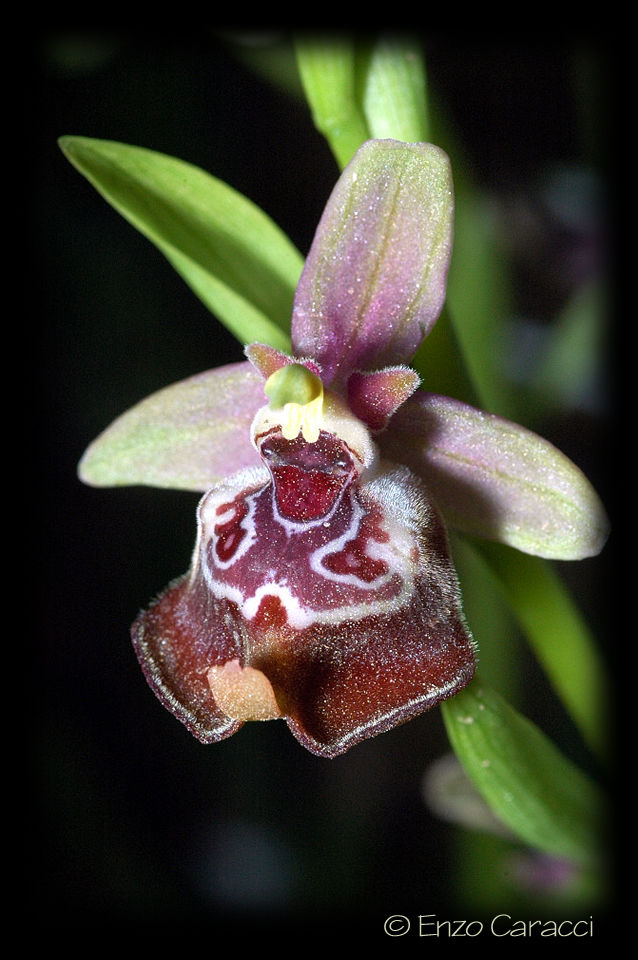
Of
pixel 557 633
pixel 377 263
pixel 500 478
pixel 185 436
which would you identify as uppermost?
pixel 377 263

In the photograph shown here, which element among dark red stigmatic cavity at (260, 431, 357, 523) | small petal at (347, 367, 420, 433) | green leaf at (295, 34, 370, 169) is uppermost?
green leaf at (295, 34, 370, 169)

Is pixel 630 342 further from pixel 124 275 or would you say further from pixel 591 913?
pixel 124 275

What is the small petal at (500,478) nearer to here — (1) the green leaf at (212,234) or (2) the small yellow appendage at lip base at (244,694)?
(1) the green leaf at (212,234)

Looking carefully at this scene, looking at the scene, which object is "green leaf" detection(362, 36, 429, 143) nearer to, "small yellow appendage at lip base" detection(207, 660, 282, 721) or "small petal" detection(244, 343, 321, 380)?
"small petal" detection(244, 343, 321, 380)

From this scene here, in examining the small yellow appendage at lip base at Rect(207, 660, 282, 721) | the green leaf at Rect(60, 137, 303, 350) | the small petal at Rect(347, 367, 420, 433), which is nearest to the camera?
the small yellow appendage at lip base at Rect(207, 660, 282, 721)

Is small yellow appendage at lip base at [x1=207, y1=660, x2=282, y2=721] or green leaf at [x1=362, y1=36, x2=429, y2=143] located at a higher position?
green leaf at [x1=362, y1=36, x2=429, y2=143]

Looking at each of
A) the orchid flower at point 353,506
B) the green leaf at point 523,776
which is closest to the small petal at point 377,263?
the orchid flower at point 353,506

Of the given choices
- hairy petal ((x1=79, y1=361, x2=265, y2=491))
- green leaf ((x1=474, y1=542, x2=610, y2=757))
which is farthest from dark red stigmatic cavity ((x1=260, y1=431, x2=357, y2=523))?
green leaf ((x1=474, y1=542, x2=610, y2=757))

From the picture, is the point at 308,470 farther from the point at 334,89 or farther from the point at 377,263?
the point at 334,89

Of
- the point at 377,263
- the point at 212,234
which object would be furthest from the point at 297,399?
the point at 212,234
